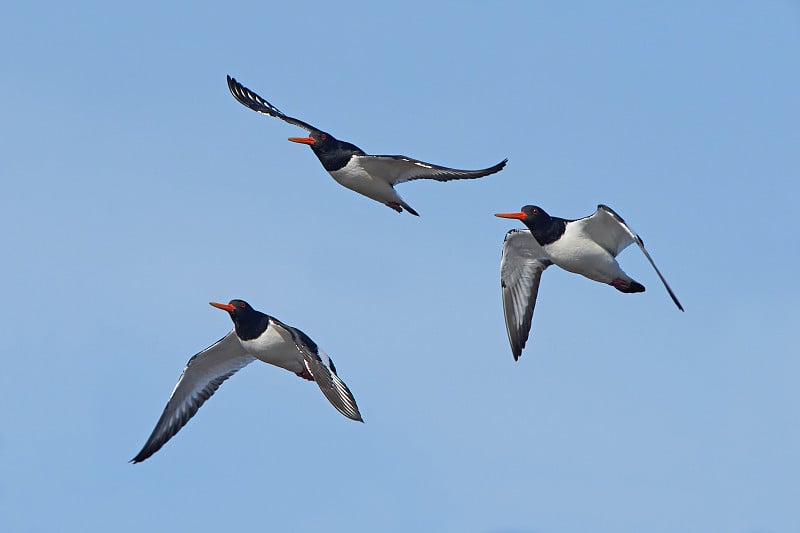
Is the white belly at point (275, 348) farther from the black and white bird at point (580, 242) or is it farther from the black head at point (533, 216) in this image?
the black head at point (533, 216)

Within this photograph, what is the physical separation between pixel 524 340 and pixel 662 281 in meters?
4.14

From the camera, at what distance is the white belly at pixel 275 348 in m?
17.6

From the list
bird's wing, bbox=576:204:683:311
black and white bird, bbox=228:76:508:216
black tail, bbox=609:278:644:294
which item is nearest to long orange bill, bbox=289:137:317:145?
black and white bird, bbox=228:76:508:216

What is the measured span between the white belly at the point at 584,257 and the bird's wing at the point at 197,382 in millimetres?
4935

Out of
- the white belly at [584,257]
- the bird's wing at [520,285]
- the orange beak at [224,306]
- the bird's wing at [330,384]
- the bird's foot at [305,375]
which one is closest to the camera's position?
the bird's wing at [330,384]

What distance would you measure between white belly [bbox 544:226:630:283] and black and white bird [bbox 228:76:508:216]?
5.66 ft

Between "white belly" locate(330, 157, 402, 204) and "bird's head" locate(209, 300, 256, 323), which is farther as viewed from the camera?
"white belly" locate(330, 157, 402, 204)

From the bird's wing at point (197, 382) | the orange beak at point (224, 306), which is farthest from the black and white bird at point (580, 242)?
the bird's wing at point (197, 382)

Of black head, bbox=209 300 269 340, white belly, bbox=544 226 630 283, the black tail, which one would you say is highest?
black head, bbox=209 300 269 340

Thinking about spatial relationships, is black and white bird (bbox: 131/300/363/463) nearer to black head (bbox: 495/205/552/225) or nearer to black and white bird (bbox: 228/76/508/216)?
black and white bird (bbox: 228/76/508/216)

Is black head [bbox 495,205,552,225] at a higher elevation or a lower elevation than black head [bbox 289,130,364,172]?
lower

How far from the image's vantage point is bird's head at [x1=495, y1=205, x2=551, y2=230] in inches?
682

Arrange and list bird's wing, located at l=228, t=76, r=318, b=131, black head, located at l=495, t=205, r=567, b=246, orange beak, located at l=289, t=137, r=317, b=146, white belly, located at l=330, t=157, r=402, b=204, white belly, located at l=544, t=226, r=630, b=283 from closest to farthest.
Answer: white belly, located at l=544, t=226, r=630, b=283, black head, located at l=495, t=205, r=567, b=246, white belly, located at l=330, t=157, r=402, b=204, orange beak, located at l=289, t=137, r=317, b=146, bird's wing, located at l=228, t=76, r=318, b=131

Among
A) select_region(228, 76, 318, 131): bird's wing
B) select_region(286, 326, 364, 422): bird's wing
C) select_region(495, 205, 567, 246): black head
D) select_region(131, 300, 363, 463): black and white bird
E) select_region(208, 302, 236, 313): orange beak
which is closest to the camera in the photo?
select_region(286, 326, 364, 422): bird's wing
